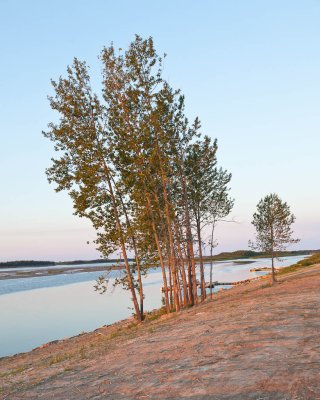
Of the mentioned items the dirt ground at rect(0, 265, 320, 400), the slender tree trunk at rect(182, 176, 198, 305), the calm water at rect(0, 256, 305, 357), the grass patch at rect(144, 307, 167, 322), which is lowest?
the calm water at rect(0, 256, 305, 357)

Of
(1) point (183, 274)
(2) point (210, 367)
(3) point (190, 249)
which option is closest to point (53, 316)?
(1) point (183, 274)

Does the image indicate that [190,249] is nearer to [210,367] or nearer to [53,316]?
[53,316]

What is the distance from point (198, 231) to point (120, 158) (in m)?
11.6

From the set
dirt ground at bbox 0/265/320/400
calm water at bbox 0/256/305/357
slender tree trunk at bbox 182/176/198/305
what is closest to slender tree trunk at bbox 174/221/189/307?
slender tree trunk at bbox 182/176/198/305

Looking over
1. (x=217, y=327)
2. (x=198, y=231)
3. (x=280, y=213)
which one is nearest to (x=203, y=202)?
(x=198, y=231)

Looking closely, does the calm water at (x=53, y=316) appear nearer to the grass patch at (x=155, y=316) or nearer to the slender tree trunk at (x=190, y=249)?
the grass patch at (x=155, y=316)

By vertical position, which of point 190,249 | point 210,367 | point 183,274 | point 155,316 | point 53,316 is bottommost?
point 53,316

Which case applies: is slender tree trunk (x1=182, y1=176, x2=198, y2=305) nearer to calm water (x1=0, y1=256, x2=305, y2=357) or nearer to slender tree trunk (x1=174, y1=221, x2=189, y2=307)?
slender tree trunk (x1=174, y1=221, x2=189, y2=307)

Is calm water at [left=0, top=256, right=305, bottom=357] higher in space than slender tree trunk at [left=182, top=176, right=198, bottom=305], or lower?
lower

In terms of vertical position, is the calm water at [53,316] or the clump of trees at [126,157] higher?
the clump of trees at [126,157]

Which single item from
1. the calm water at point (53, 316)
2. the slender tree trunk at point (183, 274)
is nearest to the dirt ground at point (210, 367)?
the calm water at point (53, 316)

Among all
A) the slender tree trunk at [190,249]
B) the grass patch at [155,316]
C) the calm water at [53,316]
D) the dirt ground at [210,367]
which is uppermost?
the slender tree trunk at [190,249]

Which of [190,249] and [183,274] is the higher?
[190,249]

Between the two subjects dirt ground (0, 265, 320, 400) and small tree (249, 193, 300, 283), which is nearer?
dirt ground (0, 265, 320, 400)
